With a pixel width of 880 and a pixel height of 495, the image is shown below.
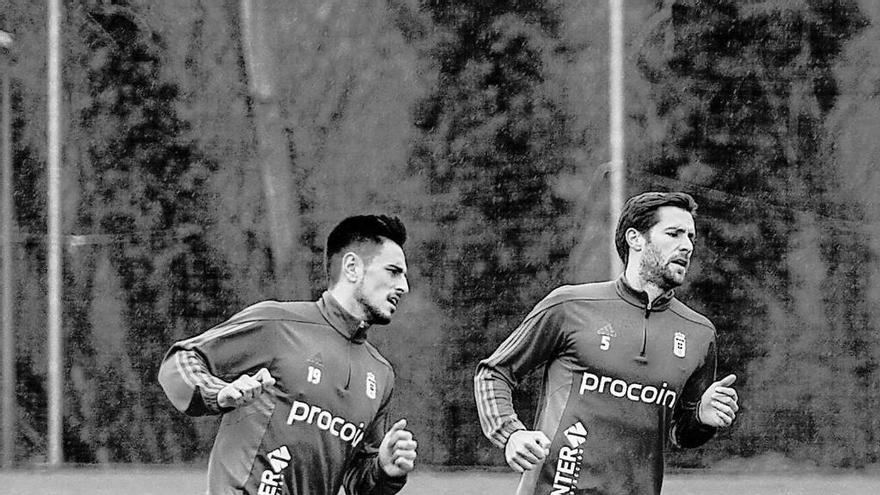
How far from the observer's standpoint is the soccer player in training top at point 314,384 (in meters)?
3.92

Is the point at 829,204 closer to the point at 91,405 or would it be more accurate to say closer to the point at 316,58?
Answer: the point at 316,58

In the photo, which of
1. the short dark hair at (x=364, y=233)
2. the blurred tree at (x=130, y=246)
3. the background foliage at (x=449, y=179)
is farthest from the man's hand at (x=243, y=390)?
the blurred tree at (x=130, y=246)

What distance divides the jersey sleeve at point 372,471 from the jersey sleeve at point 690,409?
3.09 ft

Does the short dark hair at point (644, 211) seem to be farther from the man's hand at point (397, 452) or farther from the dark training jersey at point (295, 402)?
the man's hand at point (397, 452)

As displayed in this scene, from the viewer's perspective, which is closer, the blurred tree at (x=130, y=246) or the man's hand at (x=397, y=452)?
the man's hand at (x=397, y=452)

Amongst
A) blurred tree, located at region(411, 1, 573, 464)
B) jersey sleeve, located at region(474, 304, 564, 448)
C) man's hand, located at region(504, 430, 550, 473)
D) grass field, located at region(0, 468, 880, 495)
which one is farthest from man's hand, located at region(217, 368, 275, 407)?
blurred tree, located at region(411, 1, 573, 464)

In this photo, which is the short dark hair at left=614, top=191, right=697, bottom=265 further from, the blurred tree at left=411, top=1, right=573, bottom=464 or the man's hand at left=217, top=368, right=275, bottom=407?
the blurred tree at left=411, top=1, right=573, bottom=464

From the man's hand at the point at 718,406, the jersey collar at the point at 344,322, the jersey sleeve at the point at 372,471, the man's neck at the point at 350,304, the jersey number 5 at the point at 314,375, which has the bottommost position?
the jersey sleeve at the point at 372,471

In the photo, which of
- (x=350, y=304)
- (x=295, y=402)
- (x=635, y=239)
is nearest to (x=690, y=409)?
(x=635, y=239)

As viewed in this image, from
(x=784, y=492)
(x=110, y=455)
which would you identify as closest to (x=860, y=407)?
(x=784, y=492)

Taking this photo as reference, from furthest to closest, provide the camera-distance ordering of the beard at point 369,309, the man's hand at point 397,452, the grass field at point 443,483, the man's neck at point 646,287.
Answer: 1. the grass field at point 443,483
2. the man's neck at point 646,287
3. the beard at point 369,309
4. the man's hand at point 397,452

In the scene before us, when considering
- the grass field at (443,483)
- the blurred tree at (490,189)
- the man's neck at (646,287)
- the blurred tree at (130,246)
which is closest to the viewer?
the man's neck at (646,287)

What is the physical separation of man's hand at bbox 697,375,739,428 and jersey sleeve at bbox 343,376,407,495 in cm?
94

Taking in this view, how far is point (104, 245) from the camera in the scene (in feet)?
31.1
